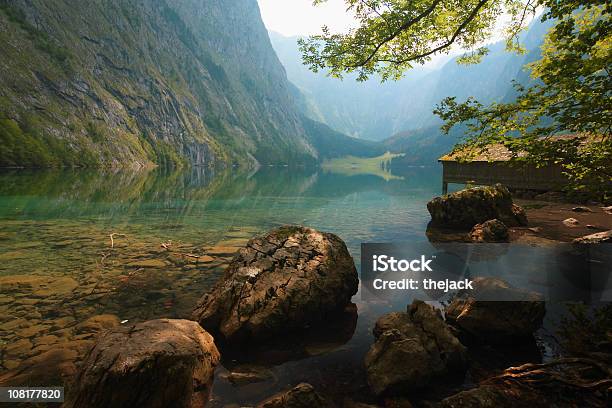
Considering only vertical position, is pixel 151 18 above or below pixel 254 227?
above

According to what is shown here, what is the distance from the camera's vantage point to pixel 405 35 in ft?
39.3

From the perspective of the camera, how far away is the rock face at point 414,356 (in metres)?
6.29

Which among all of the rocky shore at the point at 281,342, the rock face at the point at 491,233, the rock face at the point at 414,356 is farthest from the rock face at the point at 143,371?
the rock face at the point at 491,233

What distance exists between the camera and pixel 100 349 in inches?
228

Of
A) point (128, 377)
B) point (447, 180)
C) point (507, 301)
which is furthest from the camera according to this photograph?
point (447, 180)

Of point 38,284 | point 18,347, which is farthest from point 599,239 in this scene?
point 38,284

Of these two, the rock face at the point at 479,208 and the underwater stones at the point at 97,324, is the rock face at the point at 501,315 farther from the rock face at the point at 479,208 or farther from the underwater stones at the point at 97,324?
the rock face at the point at 479,208

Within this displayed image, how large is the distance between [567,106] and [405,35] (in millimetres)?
6716

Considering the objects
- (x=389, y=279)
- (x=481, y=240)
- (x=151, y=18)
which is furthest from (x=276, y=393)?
(x=151, y=18)

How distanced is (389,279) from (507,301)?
528 cm

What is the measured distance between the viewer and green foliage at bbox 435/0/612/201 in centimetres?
634

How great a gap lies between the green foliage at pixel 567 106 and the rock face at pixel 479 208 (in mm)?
13186

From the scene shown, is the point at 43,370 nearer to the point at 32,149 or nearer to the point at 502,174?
the point at 502,174

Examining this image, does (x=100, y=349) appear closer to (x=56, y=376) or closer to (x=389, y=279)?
(x=56, y=376)
